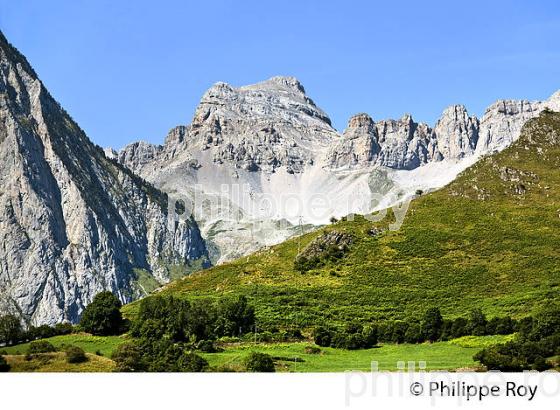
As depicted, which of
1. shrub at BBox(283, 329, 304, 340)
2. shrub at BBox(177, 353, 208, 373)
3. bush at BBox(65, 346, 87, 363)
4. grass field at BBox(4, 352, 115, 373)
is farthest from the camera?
shrub at BBox(283, 329, 304, 340)

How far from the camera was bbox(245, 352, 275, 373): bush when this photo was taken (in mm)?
77344

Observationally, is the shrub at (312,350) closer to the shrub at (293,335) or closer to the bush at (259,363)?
the shrub at (293,335)

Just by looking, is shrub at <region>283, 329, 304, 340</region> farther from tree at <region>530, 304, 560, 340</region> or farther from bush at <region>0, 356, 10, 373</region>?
bush at <region>0, 356, 10, 373</region>

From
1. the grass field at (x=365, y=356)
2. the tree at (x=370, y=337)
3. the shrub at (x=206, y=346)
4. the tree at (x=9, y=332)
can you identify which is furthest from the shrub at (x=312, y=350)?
the tree at (x=9, y=332)

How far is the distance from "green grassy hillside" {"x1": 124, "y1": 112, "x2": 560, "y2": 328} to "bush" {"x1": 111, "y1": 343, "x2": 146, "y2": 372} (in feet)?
93.3

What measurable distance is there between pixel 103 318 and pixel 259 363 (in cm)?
4078

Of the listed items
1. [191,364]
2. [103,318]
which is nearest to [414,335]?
[191,364]

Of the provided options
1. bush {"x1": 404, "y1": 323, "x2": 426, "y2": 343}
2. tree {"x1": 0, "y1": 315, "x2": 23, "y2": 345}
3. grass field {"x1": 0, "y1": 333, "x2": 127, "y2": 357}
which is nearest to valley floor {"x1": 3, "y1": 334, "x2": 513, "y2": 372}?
grass field {"x1": 0, "y1": 333, "x2": 127, "y2": 357}

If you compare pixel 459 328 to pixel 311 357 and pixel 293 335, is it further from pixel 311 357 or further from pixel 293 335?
pixel 293 335

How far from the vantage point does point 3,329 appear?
10988cm

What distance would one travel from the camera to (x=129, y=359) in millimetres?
79750

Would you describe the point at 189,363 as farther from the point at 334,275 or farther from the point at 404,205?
A: the point at 404,205
